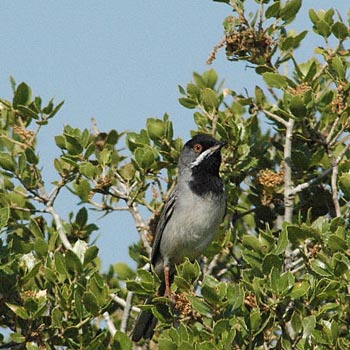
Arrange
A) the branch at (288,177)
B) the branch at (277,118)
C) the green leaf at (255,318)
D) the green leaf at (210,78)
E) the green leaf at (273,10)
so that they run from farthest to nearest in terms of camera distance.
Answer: the green leaf at (210,78), the green leaf at (273,10), the branch at (277,118), the branch at (288,177), the green leaf at (255,318)

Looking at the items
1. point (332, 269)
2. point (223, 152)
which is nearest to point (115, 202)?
point (223, 152)

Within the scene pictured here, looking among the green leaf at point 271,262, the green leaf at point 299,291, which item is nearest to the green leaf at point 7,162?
the green leaf at point 271,262

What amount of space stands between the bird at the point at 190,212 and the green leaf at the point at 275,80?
2.58 feet

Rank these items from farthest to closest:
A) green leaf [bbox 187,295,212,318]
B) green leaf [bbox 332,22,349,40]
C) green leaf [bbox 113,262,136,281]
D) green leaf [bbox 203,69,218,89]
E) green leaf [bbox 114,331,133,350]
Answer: green leaf [bbox 203,69,218,89] → green leaf [bbox 113,262,136,281] → green leaf [bbox 332,22,349,40] → green leaf [bbox 114,331,133,350] → green leaf [bbox 187,295,212,318]

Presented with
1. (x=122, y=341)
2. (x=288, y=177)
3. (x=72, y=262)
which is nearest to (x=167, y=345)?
(x=122, y=341)

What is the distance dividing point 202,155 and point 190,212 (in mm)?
563

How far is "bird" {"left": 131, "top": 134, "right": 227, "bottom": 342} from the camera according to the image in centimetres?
918

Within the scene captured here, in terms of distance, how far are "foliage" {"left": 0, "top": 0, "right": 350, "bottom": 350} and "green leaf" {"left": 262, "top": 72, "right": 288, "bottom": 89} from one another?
1 centimetres

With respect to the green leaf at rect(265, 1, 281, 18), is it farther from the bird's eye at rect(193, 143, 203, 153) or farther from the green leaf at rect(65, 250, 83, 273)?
the green leaf at rect(65, 250, 83, 273)

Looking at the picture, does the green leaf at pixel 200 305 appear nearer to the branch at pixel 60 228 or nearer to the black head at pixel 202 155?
the branch at pixel 60 228

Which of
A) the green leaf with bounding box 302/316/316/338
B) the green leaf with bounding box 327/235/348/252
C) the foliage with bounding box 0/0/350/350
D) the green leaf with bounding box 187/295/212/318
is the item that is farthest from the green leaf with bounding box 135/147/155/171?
the green leaf with bounding box 302/316/316/338

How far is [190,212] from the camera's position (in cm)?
937

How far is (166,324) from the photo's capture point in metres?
7.52

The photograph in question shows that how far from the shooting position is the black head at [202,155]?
927 cm
